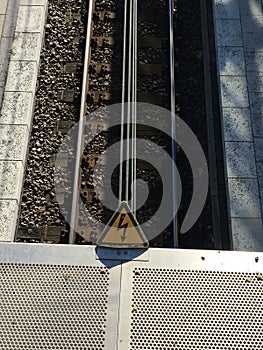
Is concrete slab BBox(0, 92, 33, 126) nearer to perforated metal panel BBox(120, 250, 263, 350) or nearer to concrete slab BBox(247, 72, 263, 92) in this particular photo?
concrete slab BBox(247, 72, 263, 92)

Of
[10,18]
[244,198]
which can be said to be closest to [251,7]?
[244,198]

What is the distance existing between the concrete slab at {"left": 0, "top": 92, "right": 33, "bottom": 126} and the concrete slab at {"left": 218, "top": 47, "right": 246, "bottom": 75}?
2.91 m

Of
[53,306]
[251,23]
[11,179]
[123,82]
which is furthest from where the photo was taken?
[251,23]

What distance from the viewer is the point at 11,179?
20.8 feet

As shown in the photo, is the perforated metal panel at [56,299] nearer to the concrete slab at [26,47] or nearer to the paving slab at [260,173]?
the paving slab at [260,173]

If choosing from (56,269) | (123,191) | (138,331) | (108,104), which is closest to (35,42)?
(108,104)

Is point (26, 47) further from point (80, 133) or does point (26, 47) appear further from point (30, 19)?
point (80, 133)

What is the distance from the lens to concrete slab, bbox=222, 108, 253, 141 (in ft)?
22.5

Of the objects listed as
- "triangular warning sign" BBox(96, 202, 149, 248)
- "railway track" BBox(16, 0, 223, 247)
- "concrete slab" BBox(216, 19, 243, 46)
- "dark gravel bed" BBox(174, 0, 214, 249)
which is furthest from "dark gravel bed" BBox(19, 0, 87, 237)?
"concrete slab" BBox(216, 19, 243, 46)

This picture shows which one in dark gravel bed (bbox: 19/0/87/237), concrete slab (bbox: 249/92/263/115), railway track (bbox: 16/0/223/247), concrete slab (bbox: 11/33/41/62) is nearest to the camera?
railway track (bbox: 16/0/223/247)

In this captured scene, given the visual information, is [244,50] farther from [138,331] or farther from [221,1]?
[138,331]

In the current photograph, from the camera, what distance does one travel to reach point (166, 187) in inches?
254

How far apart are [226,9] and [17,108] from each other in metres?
3.83

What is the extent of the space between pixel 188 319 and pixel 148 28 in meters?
5.15
